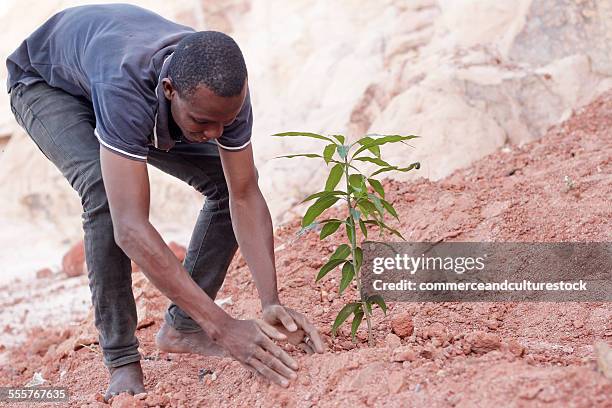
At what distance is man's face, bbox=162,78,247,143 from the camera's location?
2111mm

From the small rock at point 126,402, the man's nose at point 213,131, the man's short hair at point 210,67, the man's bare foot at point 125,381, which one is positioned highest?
the man's short hair at point 210,67

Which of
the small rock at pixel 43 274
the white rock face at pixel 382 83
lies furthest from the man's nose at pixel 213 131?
the small rock at pixel 43 274

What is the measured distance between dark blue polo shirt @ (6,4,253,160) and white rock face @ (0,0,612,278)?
2.46 meters

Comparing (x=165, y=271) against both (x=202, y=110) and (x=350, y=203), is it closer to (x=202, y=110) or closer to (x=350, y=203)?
(x=202, y=110)

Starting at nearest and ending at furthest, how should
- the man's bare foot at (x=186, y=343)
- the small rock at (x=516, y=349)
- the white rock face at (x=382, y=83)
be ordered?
the small rock at (x=516, y=349), the man's bare foot at (x=186, y=343), the white rock face at (x=382, y=83)

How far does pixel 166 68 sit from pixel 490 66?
3.57 metres

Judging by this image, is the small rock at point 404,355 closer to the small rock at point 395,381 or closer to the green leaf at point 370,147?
the small rock at point 395,381

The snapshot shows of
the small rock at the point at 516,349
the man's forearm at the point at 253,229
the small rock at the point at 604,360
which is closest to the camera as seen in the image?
the small rock at the point at 604,360

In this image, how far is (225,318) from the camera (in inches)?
86.8

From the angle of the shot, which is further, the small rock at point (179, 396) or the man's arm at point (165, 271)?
the small rock at point (179, 396)

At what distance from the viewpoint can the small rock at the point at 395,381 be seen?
2.05 metres

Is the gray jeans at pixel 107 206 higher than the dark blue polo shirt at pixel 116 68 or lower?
lower

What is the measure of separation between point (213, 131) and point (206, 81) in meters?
0.18

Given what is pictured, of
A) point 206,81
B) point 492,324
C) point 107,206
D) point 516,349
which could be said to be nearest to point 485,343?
point 516,349
